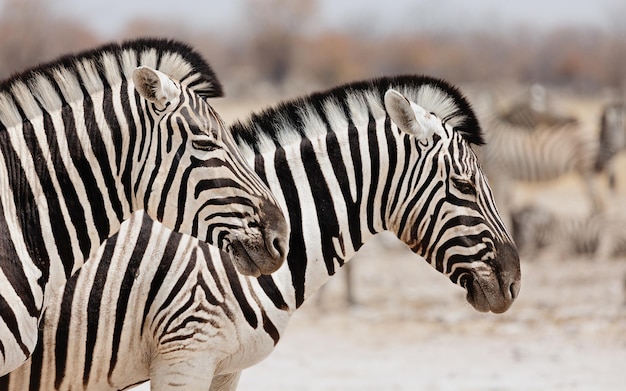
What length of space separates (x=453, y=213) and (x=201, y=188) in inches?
46.6

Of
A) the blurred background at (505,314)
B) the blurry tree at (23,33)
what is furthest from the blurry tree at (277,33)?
the blurred background at (505,314)

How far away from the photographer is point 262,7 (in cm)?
7700

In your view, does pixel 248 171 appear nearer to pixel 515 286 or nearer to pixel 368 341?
pixel 515 286

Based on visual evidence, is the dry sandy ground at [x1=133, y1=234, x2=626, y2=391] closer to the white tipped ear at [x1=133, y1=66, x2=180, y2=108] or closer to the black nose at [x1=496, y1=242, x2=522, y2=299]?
the black nose at [x1=496, y1=242, x2=522, y2=299]

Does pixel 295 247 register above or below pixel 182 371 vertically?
above

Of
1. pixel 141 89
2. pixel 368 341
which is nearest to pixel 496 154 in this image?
pixel 368 341

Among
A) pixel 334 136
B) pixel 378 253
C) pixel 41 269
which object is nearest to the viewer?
pixel 41 269

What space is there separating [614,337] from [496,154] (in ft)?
23.0

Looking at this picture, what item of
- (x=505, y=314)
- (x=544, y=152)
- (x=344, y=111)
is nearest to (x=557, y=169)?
(x=544, y=152)

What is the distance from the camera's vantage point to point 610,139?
612 inches

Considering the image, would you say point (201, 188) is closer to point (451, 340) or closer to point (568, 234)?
point (451, 340)

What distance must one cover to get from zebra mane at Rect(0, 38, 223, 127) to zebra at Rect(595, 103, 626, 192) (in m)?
12.8

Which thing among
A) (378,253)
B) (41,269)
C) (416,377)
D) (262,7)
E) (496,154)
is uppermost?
(262,7)

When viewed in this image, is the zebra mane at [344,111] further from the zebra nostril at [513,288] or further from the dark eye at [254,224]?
the dark eye at [254,224]
